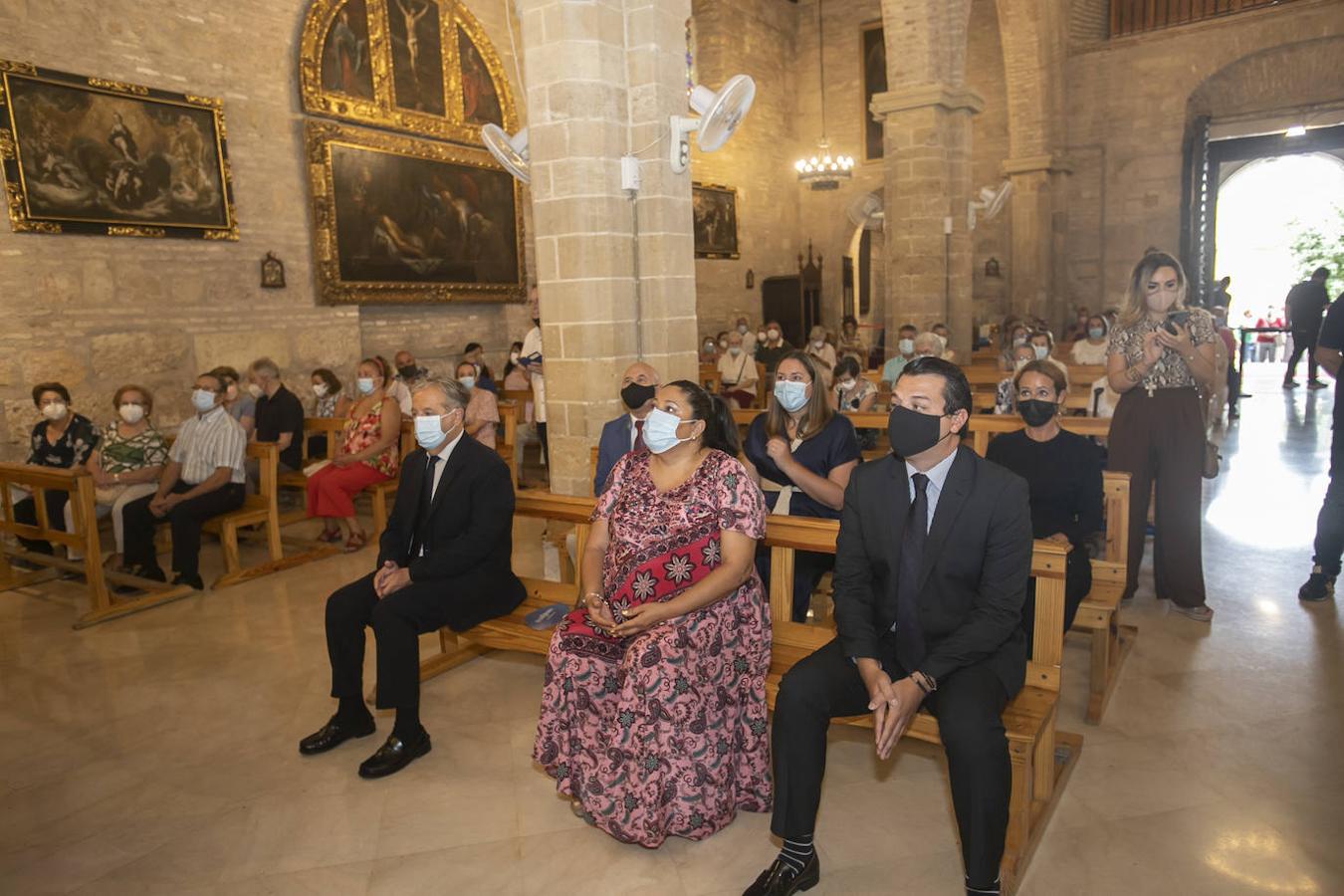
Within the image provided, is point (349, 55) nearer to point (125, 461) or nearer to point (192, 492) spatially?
point (125, 461)

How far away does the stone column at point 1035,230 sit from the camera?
1580 centimetres

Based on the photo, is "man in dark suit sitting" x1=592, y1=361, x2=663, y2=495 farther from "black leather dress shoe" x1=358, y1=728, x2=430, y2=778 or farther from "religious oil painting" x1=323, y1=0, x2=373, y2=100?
"religious oil painting" x1=323, y1=0, x2=373, y2=100

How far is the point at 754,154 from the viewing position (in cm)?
1791

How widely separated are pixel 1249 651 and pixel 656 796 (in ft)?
10.3

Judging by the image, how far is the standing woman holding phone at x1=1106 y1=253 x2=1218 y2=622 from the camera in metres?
4.40

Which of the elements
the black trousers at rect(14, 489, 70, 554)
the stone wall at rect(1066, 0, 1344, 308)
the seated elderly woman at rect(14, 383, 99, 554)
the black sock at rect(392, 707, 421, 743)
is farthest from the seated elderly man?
the stone wall at rect(1066, 0, 1344, 308)

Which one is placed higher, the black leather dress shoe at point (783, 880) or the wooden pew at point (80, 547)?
the wooden pew at point (80, 547)

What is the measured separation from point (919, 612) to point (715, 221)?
14.9 meters

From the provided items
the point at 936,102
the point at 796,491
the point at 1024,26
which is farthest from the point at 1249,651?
the point at 1024,26

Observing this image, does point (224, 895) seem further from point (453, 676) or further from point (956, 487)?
point (956, 487)

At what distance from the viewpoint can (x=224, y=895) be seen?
284 centimetres

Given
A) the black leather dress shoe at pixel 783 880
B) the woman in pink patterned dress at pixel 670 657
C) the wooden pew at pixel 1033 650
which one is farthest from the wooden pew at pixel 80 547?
the black leather dress shoe at pixel 783 880

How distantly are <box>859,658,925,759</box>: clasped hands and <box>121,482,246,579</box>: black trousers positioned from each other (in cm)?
513

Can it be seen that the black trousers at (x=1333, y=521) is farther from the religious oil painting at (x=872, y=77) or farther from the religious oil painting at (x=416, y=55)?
the religious oil painting at (x=872, y=77)
